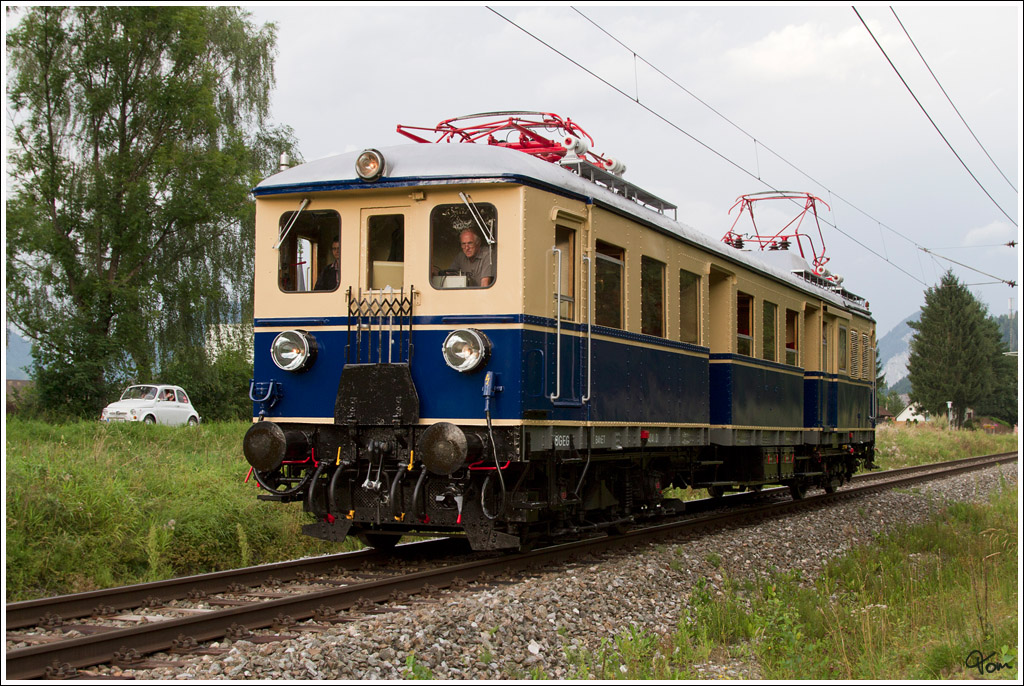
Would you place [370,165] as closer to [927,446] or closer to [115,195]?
[115,195]

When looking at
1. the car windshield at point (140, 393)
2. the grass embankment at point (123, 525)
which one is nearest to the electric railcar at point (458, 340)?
the grass embankment at point (123, 525)

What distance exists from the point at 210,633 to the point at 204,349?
24.0 m

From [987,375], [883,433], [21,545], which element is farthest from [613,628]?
[987,375]

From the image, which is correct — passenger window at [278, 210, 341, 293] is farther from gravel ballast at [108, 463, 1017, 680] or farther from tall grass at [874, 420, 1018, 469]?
tall grass at [874, 420, 1018, 469]

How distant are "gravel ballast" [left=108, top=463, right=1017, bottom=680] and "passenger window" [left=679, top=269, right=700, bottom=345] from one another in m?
2.26

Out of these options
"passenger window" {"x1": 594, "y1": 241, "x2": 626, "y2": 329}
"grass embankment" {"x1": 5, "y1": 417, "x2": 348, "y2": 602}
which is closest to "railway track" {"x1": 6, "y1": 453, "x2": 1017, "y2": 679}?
"grass embankment" {"x1": 5, "y1": 417, "x2": 348, "y2": 602}

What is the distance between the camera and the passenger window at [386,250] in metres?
8.45

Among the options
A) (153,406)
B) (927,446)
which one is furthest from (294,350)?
(927,446)

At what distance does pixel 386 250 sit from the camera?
8.54m

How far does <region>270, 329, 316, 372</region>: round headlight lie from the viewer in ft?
28.0

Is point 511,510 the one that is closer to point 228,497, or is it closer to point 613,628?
point 613,628

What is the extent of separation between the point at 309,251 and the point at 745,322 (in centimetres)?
623

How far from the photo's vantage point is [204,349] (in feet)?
94.6

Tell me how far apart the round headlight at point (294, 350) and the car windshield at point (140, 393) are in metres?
19.6
